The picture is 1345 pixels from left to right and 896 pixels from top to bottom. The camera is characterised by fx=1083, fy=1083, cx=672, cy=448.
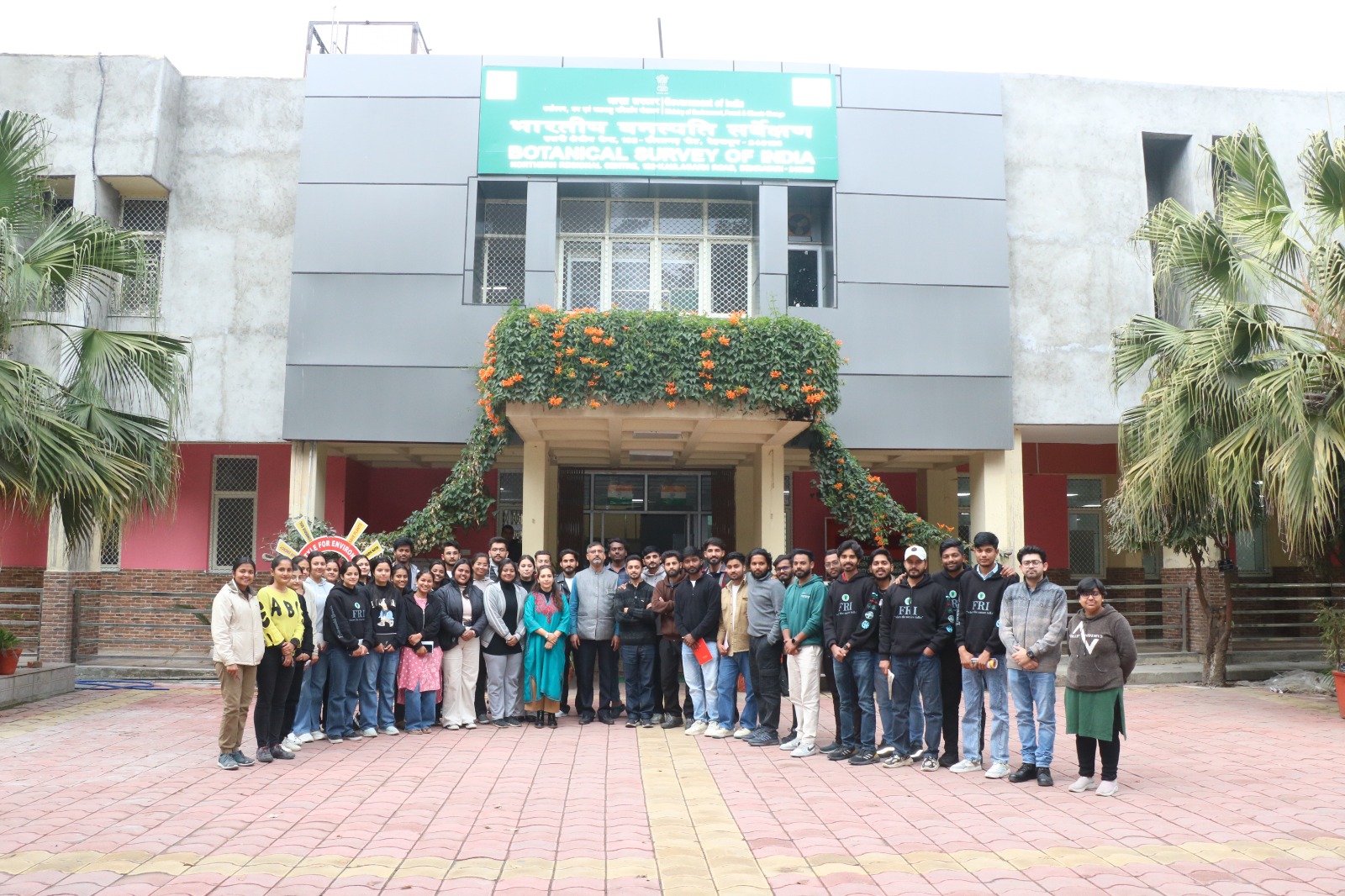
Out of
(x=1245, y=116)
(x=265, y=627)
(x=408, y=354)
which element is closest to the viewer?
(x=265, y=627)

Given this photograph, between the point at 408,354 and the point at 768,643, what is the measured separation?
715 centimetres

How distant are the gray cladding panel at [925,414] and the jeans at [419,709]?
6689mm

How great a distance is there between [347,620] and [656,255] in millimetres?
→ 7515

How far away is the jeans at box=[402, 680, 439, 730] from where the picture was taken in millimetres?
10312

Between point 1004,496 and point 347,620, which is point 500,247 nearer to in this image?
point 347,620

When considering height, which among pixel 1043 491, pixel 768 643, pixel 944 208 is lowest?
pixel 768 643

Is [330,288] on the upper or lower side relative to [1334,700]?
upper

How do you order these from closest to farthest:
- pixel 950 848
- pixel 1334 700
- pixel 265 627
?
pixel 950 848 → pixel 265 627 → pixel 1334 700

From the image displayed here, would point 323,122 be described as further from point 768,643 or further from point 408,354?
point 768,643

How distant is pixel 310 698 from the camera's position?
952 cm

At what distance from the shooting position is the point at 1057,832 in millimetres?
6332

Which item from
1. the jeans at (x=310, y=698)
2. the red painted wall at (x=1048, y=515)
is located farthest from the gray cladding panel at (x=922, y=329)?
the jeans at (x=310, y=698)

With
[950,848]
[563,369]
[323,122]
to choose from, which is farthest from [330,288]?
[950,848]

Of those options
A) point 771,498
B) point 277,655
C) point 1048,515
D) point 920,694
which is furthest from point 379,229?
point 1048,515
